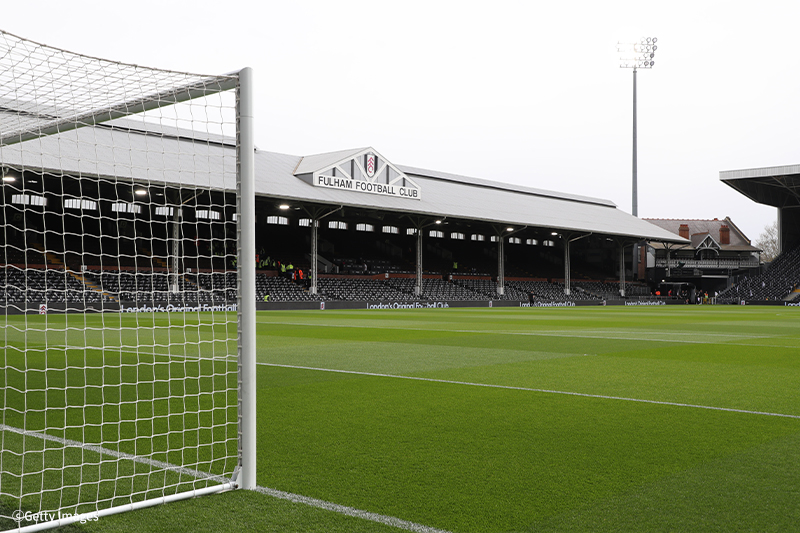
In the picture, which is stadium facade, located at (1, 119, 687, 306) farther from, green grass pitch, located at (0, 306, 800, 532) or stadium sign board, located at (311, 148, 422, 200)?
green grass pitch, located at (0, 306, 800, 532)

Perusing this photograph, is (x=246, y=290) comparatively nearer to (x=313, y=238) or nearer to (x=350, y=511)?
(x=350, y=511)

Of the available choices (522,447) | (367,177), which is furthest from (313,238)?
(522,447)

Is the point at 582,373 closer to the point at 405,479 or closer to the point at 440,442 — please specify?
the point at 440,442

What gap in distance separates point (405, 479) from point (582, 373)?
609 centimetres

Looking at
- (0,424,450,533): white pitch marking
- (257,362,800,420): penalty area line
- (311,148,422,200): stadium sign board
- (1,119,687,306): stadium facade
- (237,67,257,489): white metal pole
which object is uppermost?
(311,148,422,200): stadium sign board

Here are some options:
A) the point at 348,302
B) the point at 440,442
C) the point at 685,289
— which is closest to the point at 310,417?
the point at 440,442

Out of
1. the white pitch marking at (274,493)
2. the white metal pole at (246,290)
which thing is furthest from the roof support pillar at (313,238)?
the white metal pole at (246,290)

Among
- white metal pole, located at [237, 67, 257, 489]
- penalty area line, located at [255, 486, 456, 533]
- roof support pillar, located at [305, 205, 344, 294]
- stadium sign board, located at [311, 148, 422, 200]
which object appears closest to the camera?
penalty area line, located at [255, 486, 456, 533]

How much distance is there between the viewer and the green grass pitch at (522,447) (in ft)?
12.4

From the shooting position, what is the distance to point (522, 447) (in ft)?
17.5

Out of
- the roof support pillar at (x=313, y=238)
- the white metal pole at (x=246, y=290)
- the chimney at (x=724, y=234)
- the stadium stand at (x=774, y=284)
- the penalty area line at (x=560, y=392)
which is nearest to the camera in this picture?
the white metal pole at (x=246, y=290)

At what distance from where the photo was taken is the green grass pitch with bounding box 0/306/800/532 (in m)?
3.77

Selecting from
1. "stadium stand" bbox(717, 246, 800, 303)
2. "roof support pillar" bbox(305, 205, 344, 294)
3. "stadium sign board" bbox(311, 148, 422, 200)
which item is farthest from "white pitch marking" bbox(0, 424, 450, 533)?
"stadium stand" bbox(717, 246, 800, 303)

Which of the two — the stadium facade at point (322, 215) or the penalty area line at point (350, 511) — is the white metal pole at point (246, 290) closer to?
the penalty area line at point (350, 511)
